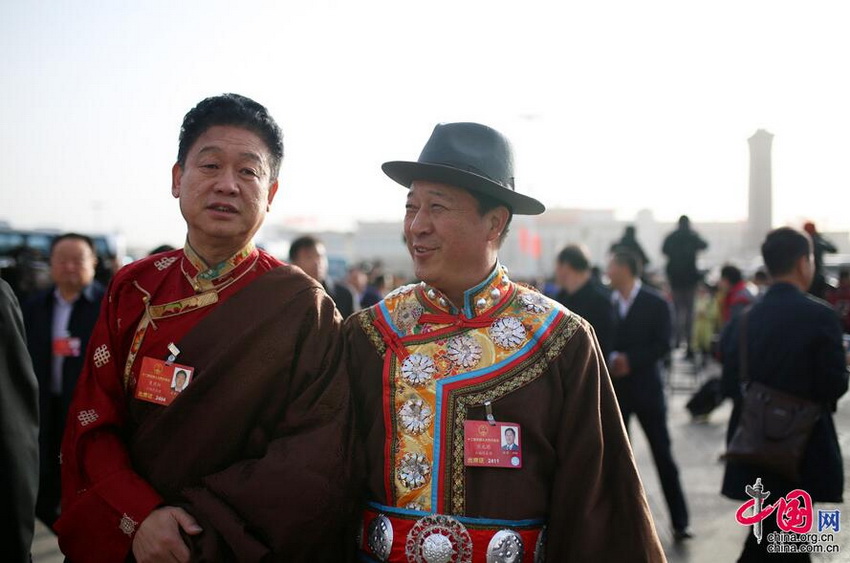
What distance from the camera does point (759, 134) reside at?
86.3ft

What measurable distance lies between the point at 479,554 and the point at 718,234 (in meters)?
94.4

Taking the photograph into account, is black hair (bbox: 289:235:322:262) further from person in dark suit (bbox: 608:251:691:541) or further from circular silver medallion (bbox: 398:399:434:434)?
circular silver medallion (bbox: 398:399:434:434)

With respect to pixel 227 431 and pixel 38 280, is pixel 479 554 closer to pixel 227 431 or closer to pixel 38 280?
pixel 227 431

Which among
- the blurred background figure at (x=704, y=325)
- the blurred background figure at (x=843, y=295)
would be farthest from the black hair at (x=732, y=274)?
the blurred background figure at (x=704, y=325)

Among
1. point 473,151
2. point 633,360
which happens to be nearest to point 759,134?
point 633,360

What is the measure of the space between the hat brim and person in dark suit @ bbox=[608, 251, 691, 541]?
3.15m

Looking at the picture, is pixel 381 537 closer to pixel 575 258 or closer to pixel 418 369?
pixel 418 369

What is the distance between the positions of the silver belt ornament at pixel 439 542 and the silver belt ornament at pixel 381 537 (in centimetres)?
6

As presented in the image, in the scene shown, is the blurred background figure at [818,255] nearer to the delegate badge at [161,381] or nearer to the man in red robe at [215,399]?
the man in red robe at [215,399]

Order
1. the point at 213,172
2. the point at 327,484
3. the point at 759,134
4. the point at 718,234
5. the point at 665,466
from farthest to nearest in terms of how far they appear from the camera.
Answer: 1. the point at 718,234
2. the point at 759,134
3. the point at 665,466
4. the point at 213,172
5. the point at 327,484

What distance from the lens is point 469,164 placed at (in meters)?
2.23

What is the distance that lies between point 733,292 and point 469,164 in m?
8.30

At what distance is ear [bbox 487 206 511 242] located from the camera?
2334mm

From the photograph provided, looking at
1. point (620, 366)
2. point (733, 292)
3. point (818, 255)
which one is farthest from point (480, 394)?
point (733, 292)
